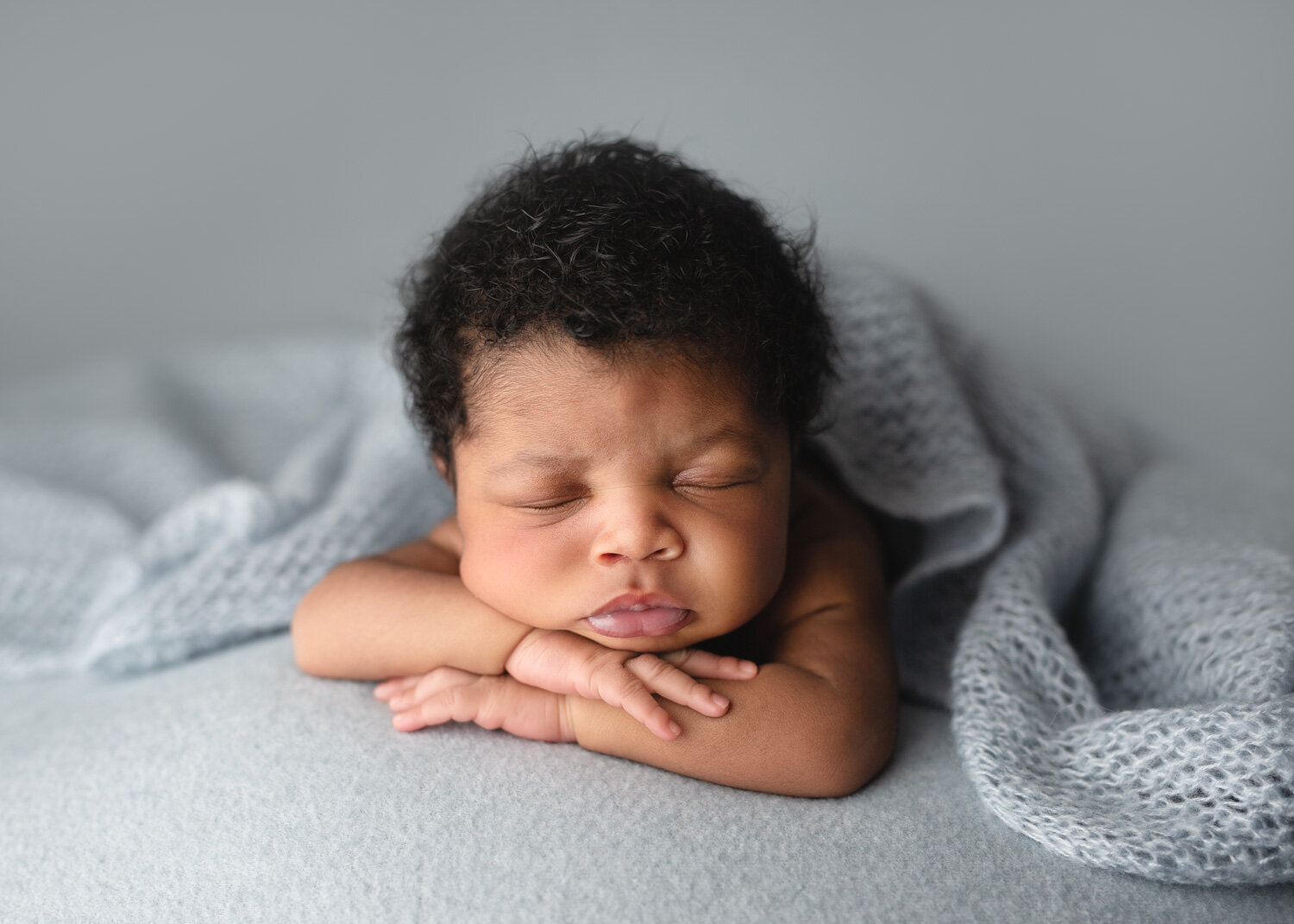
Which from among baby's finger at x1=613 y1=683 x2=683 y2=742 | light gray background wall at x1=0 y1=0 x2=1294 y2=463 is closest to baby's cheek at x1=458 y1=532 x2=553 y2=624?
baby's finger at x1=613 y1=683 x2=683 y2=742

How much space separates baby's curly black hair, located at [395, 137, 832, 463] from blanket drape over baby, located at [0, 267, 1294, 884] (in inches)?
9.1

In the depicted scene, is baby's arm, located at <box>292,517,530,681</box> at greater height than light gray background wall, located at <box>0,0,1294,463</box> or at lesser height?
lesser

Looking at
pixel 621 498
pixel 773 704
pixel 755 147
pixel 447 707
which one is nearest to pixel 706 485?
pixel 621 498

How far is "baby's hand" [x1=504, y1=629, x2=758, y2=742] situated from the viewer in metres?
0.79

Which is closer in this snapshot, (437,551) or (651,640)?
(651,640)

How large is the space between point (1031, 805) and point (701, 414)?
374 millimetres

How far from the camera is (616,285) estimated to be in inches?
31.3

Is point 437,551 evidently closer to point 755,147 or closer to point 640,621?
point 640,621

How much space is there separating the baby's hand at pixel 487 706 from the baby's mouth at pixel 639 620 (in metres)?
0.08

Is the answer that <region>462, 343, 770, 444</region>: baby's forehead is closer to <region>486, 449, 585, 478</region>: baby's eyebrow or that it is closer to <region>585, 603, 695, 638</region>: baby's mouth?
<region>486, 449, 585, 478</region>: baby's eyebrow

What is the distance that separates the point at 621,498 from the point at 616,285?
17 cm

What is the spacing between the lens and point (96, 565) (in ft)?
4.10

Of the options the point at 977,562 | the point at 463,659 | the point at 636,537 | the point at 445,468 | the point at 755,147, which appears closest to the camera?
the point at 636,537

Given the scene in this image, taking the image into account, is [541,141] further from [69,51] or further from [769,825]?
[769,825]
